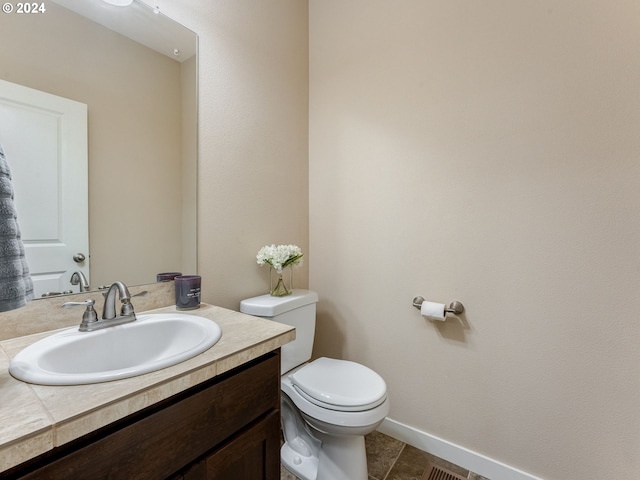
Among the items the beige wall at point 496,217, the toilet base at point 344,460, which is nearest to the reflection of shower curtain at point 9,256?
the toilet base at point 344,460

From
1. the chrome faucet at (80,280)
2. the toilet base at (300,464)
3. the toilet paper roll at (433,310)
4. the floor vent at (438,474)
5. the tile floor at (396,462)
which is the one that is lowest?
the tile floor at (396,462)

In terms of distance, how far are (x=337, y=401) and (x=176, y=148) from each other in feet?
4.09

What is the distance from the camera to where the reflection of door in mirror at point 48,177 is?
2.91 ft

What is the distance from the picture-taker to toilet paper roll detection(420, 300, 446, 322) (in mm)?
1384

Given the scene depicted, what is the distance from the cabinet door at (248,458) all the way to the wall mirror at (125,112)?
71 cm

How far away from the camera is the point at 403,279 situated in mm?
1568

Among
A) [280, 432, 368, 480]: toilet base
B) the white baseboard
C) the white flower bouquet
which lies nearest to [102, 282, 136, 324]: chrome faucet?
the white flower bouquet

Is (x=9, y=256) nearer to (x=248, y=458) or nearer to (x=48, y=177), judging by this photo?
(x=48, y=177)

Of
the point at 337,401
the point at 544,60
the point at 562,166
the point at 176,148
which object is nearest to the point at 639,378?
the point at 562,166

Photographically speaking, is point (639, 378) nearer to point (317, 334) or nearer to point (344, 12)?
point (317, 334)

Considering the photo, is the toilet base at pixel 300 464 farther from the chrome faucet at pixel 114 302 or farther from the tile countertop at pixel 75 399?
the chrome faucet at pixel 114 302

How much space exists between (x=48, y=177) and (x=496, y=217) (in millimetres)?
1704

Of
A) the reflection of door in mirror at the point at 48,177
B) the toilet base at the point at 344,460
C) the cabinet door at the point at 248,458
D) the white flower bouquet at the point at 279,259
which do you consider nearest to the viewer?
the cabinet door at the point at 248,458

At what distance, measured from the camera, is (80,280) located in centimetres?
101
